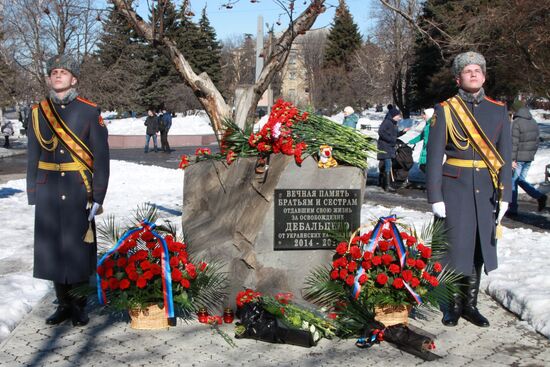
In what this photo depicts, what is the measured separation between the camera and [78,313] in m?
5.36

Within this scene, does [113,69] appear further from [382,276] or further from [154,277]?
[382,276]

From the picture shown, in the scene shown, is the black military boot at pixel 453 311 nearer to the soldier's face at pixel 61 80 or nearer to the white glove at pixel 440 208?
the white glove at pixel 440 208

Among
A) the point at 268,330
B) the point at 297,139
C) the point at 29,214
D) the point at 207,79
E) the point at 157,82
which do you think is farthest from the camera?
the point at 157,82

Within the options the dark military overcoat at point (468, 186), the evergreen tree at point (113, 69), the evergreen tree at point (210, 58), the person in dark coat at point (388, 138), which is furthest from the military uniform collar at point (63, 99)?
the evergreen tree at point (210, 58)

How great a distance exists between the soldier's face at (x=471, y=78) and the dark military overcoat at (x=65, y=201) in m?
2.79

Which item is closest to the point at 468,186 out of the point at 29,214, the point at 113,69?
the point at 29,214

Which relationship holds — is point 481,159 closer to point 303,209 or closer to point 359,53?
point 303,209

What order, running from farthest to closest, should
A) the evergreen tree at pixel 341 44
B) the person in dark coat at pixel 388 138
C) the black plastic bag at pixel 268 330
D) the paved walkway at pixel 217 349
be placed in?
the evergreen tree at pixel 341 44, the person in dark coat at pixel 388 138, the black plastic bag at pixel 268 330, the paved walkway at pixel 217 349

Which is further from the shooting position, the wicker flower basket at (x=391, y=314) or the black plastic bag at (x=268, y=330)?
the wicker flower basket at (x=391, y=314)

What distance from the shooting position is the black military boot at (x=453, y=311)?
538cm

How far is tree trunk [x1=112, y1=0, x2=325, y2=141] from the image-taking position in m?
8.28

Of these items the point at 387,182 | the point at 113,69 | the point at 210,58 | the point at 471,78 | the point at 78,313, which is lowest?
the point at 78,313

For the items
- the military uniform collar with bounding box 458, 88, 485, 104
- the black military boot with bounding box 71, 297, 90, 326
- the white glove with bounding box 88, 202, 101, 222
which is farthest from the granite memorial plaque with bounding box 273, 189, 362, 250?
the black military boot with bounding box 71, 297, 90, 326

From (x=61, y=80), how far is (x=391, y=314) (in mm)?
3017
